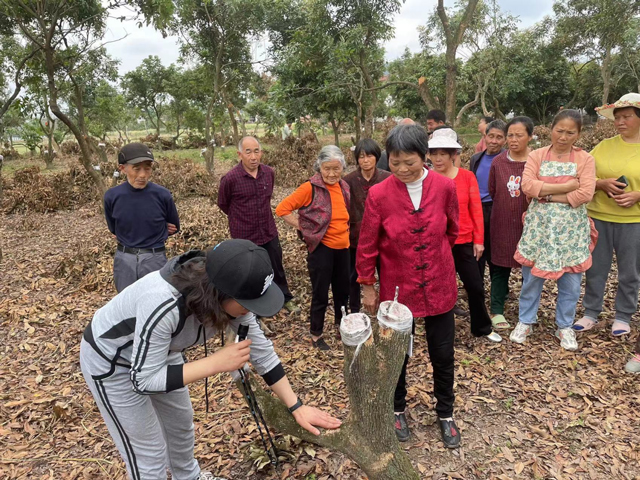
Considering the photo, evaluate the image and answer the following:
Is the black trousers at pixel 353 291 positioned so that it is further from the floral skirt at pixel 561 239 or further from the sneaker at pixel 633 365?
the sneaker at pixel 633 365

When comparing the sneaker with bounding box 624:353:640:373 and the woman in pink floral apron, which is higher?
the woman in pink floral apron

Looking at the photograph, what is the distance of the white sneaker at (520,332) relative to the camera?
12.1 ft

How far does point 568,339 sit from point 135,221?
13.2 feet

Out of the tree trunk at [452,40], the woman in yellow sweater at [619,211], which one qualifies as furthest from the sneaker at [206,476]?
the tree trunk at [452,40]

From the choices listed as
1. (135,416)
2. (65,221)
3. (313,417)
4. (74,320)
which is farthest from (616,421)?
(65,221)

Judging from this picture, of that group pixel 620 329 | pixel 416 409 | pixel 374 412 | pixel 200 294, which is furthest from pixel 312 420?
pixel 620 329

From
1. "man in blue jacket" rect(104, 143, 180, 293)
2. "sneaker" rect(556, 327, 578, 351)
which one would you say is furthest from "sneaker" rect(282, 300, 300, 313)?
"sneaker" rect(556, 327, 578, 351)

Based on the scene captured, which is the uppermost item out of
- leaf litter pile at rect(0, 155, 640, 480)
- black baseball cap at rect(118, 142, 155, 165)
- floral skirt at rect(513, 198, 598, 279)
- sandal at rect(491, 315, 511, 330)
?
black baseball cap at rect(118, 142, 155, 165)

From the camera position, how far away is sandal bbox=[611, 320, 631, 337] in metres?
3.61

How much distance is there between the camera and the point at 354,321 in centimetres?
186

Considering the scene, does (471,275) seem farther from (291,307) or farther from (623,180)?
(291,307)

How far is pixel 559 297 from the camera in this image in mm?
3596

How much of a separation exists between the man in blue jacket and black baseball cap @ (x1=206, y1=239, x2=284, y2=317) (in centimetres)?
227

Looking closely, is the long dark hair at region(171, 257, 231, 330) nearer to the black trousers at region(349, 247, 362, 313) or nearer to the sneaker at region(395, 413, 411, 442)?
the sneaker at region(395, 413, 411, 442)
